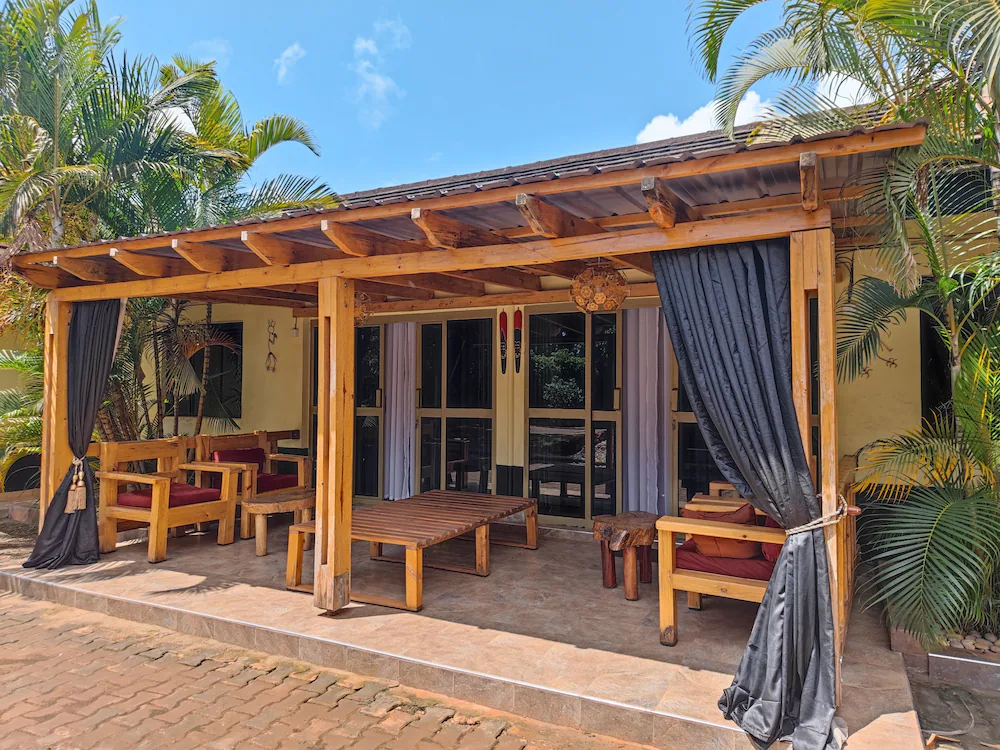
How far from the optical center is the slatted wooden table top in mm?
4586

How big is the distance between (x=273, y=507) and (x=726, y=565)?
12.4 feet

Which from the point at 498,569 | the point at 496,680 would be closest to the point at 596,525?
the point at 498,569

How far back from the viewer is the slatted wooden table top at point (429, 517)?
181 inches

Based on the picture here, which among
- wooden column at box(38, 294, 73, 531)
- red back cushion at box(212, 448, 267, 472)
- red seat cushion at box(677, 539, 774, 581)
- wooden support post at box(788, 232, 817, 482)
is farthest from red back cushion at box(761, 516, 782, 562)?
wooden column at box(38, 294, 73, 531)

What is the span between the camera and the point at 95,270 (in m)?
5.43

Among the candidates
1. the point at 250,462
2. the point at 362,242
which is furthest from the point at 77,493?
the point at 362,242

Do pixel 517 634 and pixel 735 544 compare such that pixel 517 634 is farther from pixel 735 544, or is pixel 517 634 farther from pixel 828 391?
pixel 828 391

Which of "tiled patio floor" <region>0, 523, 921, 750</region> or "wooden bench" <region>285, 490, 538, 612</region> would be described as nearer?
"tiled patio floor" <region>0, 523, 921, 750</region>

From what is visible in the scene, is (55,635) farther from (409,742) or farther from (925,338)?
(925,338)

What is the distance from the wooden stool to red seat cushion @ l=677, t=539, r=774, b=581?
2.10 feet

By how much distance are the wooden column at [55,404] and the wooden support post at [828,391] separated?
5.78m

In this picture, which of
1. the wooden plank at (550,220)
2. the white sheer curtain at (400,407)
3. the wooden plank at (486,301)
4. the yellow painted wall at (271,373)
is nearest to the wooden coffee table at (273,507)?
the white sheer curtain at (400,407)

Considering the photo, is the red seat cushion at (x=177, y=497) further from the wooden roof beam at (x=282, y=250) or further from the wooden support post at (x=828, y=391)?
the wooden support post at (x=828, y=391)

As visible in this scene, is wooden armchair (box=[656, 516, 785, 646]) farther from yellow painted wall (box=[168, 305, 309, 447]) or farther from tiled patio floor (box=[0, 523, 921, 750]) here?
yellow painted wall (box=[168, 305, 309, 447])
